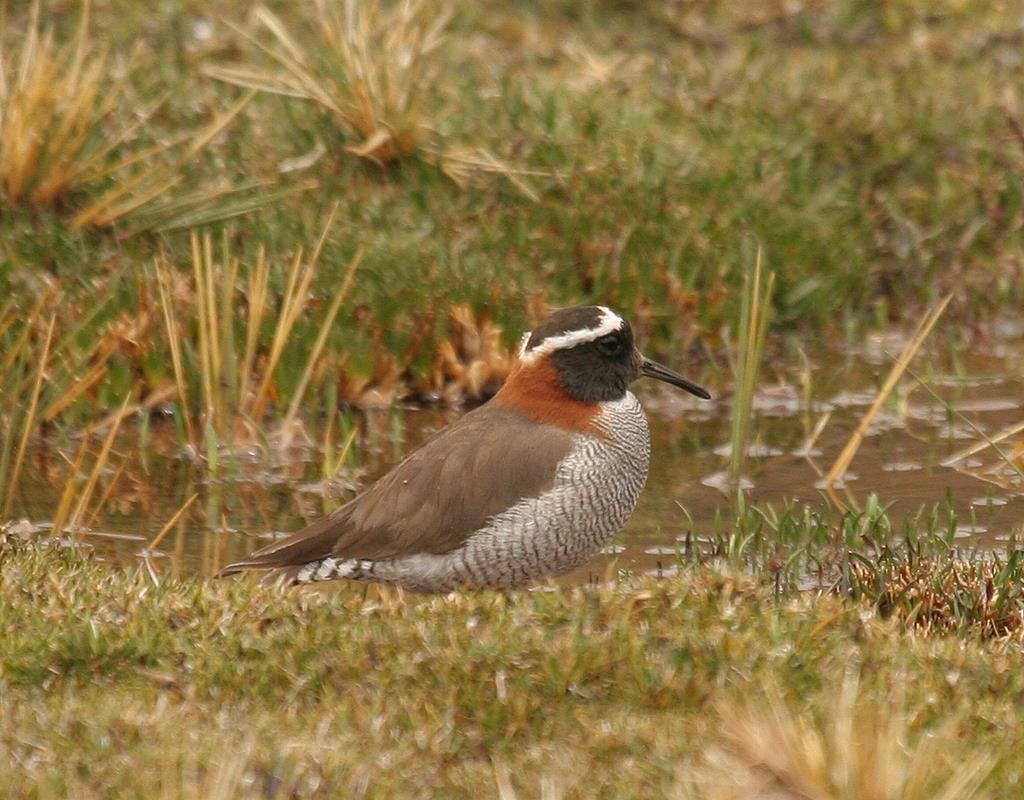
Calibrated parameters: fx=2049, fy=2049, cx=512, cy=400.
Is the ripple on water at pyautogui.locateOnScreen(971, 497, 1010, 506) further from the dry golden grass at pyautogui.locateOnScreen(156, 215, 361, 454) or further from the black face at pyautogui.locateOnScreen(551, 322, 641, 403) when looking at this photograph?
the dry golden grass at pyautogui.locateOnScreen(156, 215, 361, 454)

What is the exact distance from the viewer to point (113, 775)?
4.80 m

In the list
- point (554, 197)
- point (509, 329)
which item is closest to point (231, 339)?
point (509, 329)

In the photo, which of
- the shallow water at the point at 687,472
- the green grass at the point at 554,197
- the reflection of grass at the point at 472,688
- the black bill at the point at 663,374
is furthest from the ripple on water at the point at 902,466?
the reflection of grass at the point at 472,688

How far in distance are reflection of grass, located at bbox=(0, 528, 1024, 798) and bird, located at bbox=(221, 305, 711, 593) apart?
1.69 ft

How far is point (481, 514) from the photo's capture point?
6.81m

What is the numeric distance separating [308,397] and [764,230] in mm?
2561

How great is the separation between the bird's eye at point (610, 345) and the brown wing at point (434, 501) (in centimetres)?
47

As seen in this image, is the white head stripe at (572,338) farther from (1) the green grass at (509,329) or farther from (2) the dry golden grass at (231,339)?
(2) the dry golden grass at (231,339)

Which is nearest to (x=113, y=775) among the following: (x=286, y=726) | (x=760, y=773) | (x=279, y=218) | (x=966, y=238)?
(x=286, y=726)

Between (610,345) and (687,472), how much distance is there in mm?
1346

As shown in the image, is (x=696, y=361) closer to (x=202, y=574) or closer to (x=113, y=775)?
(x=202, y=574)

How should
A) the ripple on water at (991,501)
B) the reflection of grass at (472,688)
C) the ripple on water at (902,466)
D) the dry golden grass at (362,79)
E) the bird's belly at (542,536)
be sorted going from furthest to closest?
1. the dry golden grass at (362,79)
2. the ripple on water at (902,466)
3. the ripple on water at (991,501)
4. the bird's belly at (542,536)
5. the reflection of grass at (472,688)

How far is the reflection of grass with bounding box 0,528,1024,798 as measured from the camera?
4.82 metres

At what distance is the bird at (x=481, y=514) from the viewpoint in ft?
22.3
